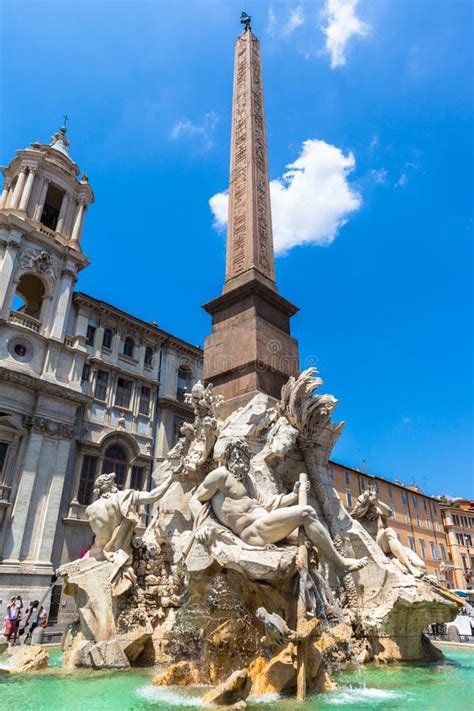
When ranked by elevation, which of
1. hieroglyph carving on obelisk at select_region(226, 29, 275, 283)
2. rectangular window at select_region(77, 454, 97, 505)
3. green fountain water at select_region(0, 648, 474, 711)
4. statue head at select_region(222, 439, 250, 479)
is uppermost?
hieroglyph carving on obelisk at select_region(226, 29, 275, 283)

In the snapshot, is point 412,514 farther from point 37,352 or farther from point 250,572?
point 250,572

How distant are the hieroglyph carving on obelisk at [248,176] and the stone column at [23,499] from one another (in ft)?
46.6

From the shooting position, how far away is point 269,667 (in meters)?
4.46

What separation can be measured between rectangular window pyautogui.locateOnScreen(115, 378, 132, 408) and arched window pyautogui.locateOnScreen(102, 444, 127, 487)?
237cm

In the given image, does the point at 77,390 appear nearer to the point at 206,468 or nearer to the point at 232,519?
the point at 206,468

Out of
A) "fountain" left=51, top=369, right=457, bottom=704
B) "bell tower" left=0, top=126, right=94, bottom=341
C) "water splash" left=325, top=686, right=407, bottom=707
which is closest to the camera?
"water splash" left=325, top=686, right=407, bottom=707

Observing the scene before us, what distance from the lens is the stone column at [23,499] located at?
18.7m

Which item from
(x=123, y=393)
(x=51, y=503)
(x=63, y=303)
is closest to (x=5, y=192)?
(x=63, y=303)

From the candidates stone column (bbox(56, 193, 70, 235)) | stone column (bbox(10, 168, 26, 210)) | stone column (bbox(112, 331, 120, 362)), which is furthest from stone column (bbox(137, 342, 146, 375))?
stone column (bbox(10, 168, 26, 210))

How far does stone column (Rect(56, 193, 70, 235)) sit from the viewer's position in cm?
2609

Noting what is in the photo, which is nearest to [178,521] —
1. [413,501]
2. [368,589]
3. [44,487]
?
[368,589]

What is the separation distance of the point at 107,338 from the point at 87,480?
7892 millimetres

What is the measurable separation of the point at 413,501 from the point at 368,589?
2937cm

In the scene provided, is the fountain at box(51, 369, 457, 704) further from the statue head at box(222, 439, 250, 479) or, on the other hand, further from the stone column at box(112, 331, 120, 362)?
the stone column at box(112, 331, 120, 362)
